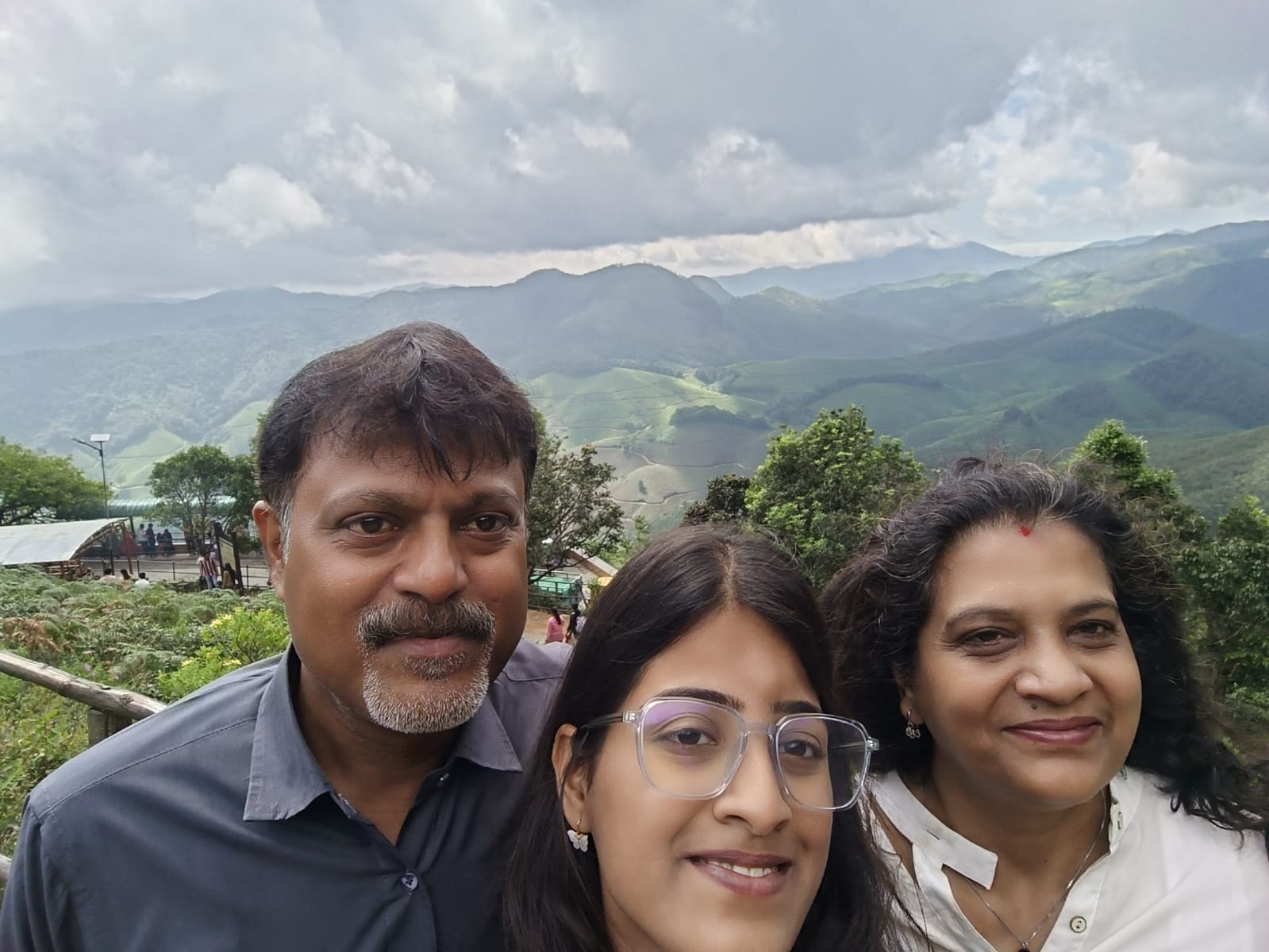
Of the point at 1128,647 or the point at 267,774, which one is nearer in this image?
the point at 267,774

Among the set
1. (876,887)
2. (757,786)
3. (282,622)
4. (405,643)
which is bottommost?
(282,622)

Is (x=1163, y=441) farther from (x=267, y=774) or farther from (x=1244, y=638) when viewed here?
(x=267, y=774)

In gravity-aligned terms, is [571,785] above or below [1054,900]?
above

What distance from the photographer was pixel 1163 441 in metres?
136

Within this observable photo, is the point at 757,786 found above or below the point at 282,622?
above

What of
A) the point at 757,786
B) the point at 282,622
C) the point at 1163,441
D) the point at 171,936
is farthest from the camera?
the point at 1163,441

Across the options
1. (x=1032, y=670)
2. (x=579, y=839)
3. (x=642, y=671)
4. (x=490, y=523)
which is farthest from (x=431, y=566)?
(x=1032, y=670)

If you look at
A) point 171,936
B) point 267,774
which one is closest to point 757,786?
point 267,774

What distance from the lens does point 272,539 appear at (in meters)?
2.09

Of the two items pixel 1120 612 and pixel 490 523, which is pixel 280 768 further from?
pixel 1120 612

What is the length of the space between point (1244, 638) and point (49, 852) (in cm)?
1960

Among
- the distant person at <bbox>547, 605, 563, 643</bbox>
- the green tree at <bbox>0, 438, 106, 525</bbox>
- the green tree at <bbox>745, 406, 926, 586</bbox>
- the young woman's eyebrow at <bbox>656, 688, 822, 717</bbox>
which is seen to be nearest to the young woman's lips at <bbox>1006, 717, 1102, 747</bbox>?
the young woman's eyebrow at <bbox>656, 688, 822, 717</bbox>

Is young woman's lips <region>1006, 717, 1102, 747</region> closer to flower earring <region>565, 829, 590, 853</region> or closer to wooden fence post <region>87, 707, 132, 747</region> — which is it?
flower earring <region>565, 829, 590, 853</region>

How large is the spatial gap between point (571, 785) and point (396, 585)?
579 mm
